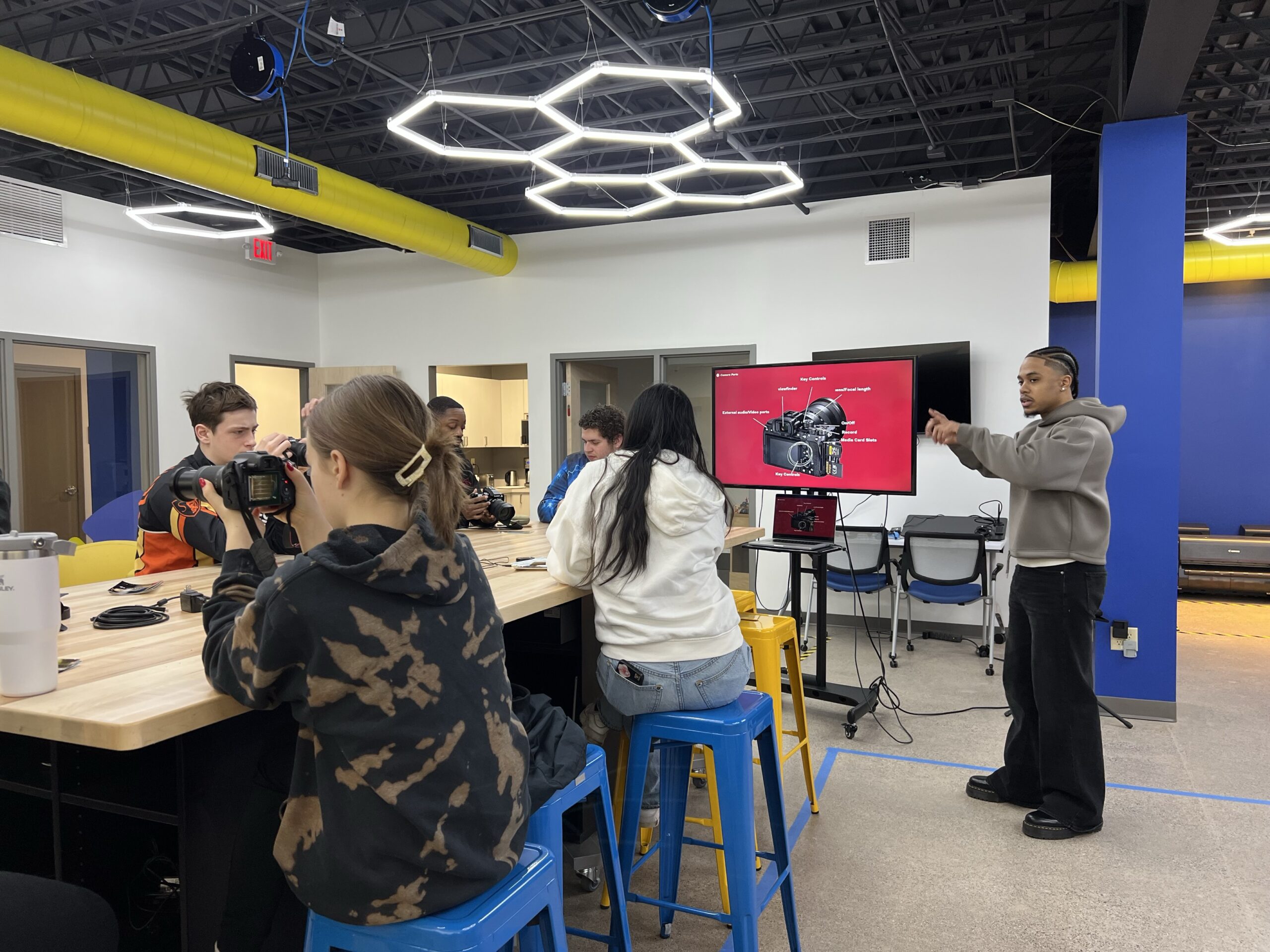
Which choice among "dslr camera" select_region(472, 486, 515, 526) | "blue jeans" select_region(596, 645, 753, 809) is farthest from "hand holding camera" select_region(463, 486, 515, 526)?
"blue jeans" select_region(596, 645, 753, 809)

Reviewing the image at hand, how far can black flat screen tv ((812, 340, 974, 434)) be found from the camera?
612 cm

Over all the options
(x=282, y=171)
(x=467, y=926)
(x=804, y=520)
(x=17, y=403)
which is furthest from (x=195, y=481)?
(x=17, y=403)

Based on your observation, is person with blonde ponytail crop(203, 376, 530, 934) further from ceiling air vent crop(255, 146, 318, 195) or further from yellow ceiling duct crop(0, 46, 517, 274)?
ceiling air vent crop(255, 146, 318, 195)

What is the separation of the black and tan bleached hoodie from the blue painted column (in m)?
3.90

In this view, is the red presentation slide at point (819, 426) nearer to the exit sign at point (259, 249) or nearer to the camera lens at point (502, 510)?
the camera lens at point (502, 510)

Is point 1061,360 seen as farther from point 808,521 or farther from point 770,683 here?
point 770,683

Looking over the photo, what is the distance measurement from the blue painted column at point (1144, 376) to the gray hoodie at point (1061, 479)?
53.6 inches

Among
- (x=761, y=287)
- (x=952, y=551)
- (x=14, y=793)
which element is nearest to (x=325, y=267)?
(x=761, y=287)

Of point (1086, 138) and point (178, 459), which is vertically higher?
point (1086, 138)

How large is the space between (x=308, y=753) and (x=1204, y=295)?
974 cm

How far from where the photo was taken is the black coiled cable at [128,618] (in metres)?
1.70

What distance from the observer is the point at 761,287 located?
22.5ft

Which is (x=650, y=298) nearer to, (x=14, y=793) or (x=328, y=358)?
(x=328, y=358)

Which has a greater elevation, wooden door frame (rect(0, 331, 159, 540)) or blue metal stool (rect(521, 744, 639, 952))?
wooden door frame (rect(0, 331, 159, 540))
